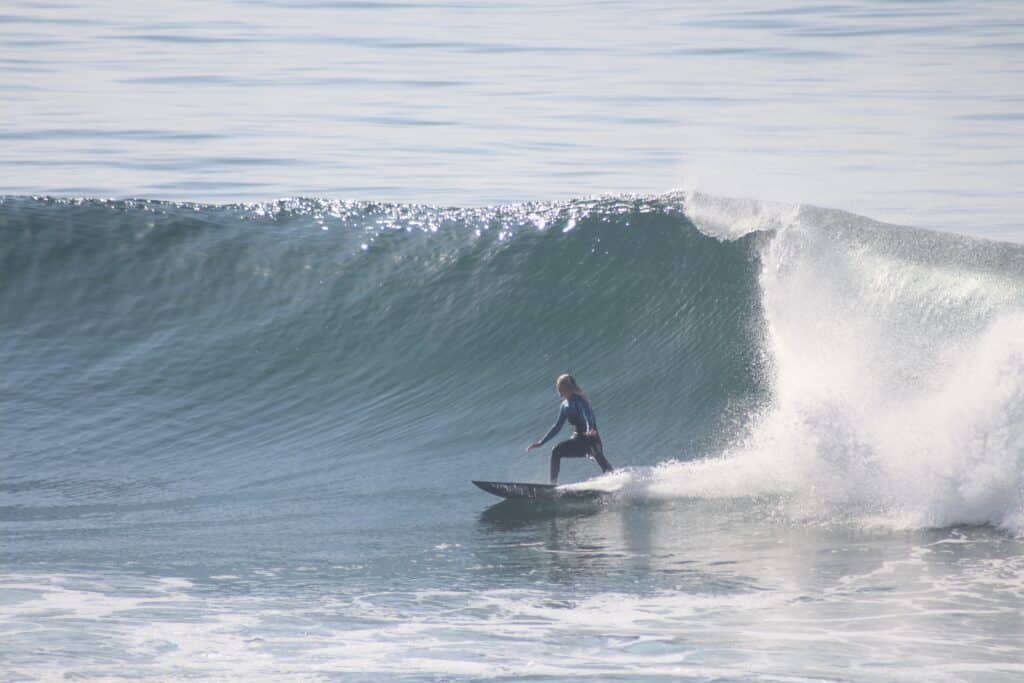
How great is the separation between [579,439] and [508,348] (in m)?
4.36

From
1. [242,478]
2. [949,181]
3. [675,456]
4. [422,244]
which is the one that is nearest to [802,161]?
[949,181]

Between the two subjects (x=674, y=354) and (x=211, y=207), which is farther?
(x=211, y=207)

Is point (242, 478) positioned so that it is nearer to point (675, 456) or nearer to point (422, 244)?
point (675, 456)

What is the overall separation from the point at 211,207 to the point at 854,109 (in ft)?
48.4

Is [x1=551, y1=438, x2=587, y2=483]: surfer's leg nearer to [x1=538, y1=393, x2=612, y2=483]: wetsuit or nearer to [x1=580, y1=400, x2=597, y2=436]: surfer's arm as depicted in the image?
[x1=538, y1=393, x2=612, y2=483]: wetsuit

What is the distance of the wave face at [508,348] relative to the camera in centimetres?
1087

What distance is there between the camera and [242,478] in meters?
12.4

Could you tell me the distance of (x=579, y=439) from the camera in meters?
11.0

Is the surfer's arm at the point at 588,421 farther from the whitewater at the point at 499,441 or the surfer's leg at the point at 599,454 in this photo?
A: the whitewater at the point at 499,441

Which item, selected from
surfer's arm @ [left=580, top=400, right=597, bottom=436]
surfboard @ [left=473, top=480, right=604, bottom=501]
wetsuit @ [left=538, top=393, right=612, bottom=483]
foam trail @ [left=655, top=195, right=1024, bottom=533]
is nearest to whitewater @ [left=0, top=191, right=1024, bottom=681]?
foam trail @ [left=655, top=195, right=1024, bottom=533]

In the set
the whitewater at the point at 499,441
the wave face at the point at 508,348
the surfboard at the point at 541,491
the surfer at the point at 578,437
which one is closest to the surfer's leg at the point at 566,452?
the surfer at the point at 578,437

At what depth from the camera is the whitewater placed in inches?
299

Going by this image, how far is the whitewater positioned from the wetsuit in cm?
28

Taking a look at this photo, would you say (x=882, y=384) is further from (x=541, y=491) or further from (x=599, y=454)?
(x=541, y=491)
